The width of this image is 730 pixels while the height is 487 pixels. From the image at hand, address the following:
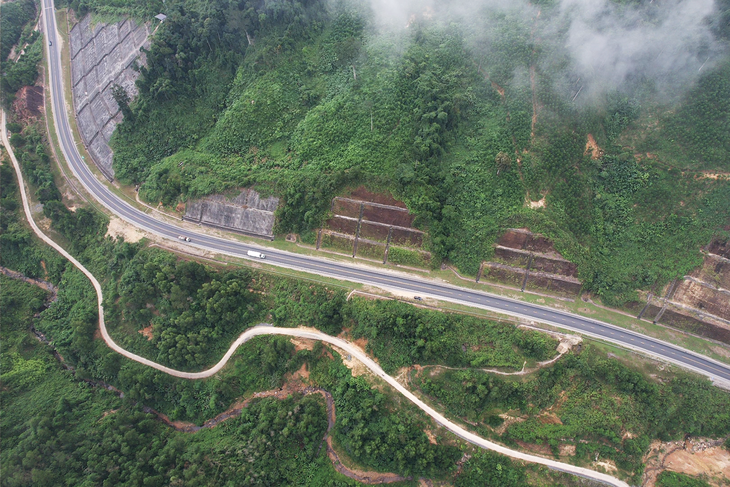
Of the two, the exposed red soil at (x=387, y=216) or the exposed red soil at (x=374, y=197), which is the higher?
the exposed red soil at (x=374, y=197)

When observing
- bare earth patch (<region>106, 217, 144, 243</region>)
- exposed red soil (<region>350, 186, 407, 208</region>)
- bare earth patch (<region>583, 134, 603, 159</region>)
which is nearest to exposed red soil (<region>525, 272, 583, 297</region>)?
bare earth patch (<region>583, 134, 603, 159</region>)

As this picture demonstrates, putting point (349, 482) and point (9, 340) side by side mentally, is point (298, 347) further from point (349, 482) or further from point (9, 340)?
point (9, 340)

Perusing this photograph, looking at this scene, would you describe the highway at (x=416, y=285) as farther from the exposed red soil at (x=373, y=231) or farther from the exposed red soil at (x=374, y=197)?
the exposed red soil at (x=374, y=197)

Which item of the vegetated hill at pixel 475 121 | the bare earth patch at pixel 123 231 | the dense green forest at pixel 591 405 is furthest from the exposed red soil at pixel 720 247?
the bare earth patch at pixel 123 231

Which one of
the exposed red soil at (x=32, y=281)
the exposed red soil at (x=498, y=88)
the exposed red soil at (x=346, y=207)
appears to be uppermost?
the exposed red soil at (x=498, y=88)

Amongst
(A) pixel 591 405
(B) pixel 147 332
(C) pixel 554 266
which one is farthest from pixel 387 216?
(B) pixel 147 332

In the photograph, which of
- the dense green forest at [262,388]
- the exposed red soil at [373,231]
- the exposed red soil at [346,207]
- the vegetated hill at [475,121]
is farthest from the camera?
the exposed red soil at [346,207]
